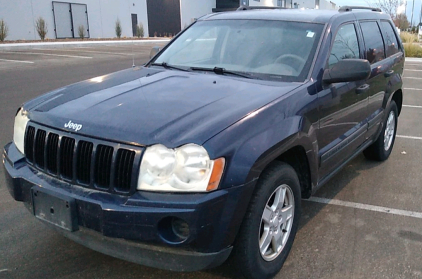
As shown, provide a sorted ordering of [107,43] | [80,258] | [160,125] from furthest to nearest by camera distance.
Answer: [107,43] < [80,258] < [160,125]

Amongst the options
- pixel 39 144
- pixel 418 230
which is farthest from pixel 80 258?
pixel 418 230

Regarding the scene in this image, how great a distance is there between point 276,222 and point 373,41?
9.32 ft

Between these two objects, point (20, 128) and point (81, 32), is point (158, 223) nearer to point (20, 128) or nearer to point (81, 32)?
point (20, 128)

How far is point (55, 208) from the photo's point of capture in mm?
2627

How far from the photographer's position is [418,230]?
3.75 m

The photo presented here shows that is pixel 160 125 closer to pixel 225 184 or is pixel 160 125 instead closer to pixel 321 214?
pixel 225 184

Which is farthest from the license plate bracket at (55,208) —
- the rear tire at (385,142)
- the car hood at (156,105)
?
the rear tire at (385,142)

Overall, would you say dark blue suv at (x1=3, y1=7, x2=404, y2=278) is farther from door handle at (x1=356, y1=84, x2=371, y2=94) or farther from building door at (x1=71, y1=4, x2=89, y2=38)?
building door at (x1=71, y1=4, x2=89, y2=38)

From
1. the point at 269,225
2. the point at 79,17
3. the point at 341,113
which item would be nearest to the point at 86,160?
the point at 269,225

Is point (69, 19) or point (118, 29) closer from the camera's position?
point (69, 19)

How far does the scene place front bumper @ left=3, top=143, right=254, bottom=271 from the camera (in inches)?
92.8

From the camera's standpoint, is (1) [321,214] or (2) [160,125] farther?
(1) [321,214]

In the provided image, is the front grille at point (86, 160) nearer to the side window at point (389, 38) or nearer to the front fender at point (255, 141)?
the front fender at point (255, 141)

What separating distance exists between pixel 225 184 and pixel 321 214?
1919 millimetres
